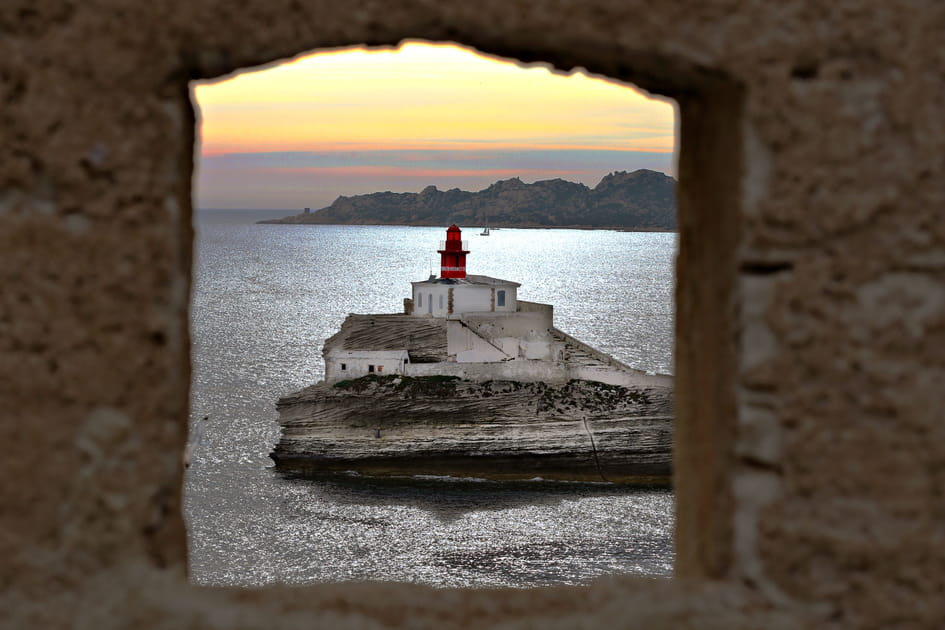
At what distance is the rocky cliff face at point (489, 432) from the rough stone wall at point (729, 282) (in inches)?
907

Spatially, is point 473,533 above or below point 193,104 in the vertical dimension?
below

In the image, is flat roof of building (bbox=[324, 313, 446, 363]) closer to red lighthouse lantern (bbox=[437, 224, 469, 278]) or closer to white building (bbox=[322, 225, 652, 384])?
white building (bbox=[322, 225, 652, 384])

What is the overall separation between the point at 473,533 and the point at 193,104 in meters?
19.7

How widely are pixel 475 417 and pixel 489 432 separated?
1.97 feet

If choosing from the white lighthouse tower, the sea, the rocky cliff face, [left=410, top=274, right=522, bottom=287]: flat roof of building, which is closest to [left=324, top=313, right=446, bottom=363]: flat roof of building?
the white lighthouse tower

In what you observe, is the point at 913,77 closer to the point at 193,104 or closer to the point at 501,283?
the point at 193,104

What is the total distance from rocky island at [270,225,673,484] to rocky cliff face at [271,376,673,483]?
0.03 meters

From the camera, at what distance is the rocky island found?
2462 centimetres

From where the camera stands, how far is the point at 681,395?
2092mm

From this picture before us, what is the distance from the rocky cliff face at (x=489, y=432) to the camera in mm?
24609

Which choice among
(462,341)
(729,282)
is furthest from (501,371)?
(729,282)

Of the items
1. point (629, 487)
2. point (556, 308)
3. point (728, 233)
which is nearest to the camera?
point (728, 233)

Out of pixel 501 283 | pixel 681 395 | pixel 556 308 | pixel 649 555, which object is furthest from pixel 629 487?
pixel 556 308

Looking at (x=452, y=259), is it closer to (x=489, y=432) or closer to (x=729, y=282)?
(x=489, y=432)
